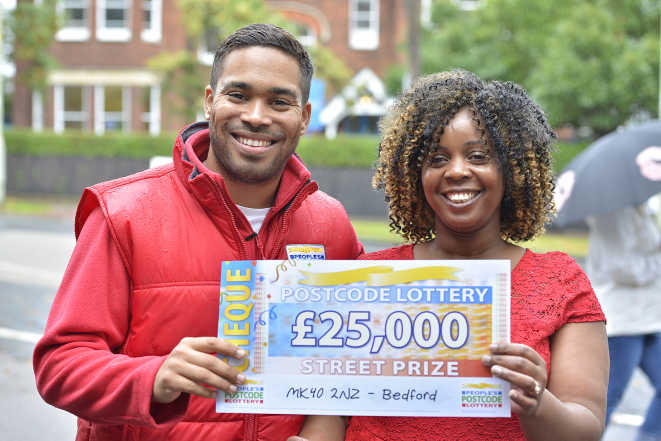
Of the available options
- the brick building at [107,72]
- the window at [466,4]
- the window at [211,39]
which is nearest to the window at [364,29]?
the brick building at [107,72]

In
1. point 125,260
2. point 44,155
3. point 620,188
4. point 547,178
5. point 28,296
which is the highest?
point 547,178

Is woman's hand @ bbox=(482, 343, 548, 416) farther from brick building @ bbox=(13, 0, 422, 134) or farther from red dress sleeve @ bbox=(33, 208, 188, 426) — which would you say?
brick building @ bbox=(13, 0, 422, 134)

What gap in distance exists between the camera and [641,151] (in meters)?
5.14

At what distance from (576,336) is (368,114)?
29612mm

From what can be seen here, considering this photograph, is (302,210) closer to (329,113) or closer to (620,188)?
(620,188)

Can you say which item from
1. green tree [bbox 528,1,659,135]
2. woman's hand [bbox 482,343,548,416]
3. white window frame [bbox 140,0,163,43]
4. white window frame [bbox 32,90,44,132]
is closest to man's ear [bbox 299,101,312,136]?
woman's hand [bbox 482,343,548,416]

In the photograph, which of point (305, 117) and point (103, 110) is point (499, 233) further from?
point (103, 110)

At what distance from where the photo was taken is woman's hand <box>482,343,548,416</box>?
74.4 inches

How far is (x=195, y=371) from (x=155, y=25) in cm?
2879

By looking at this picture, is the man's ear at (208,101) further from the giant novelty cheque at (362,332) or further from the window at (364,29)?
the window at (364,29)

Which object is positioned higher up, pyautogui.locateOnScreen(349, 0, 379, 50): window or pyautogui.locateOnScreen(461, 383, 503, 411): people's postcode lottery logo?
pyautogui.locateOnScreen(461, 383, 503, 411): people's postcode lottery logo

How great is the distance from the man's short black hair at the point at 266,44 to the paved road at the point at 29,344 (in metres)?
3.70

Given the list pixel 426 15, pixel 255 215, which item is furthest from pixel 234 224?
pixel 426 15

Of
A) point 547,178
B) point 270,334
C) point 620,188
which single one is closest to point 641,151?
point 620,188
